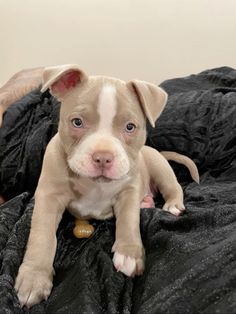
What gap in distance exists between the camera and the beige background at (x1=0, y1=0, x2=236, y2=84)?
3.22 metres

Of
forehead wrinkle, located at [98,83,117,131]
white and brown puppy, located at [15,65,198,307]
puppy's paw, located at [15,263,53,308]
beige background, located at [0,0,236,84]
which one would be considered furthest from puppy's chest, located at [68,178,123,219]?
beige background, located at [0,0,236,84]

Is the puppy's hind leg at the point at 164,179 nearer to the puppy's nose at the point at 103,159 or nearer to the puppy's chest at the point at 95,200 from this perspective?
the puppy's chest at the point at 95,200

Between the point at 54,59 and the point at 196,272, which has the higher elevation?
the point at 196,272

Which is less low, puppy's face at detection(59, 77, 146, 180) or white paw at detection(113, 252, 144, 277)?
puppy's face at detection(59, 77, 146, 180)

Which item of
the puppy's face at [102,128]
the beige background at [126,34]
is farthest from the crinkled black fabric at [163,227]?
the beige background at [126,34]

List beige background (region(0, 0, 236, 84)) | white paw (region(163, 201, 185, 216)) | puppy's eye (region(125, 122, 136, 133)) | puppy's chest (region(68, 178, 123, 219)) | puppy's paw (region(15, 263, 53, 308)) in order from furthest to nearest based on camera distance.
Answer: beige background (region(0, 0, 236, 84))
white paw (region(163, 201, 185, 216))
puppy's chest (region(68, 178, 123, 219))
puppy's eye (region(125, 122, 136, 133))
puppy's paw (region(15, 263, 53, 308))

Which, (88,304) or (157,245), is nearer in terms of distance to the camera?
(88,304)

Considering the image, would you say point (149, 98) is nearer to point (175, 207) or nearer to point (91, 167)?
point (91, 167)

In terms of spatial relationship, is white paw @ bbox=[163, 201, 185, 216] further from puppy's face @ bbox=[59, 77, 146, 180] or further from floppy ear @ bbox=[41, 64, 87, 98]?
floppy ear @ bbox=[41, 64, 87, 98]

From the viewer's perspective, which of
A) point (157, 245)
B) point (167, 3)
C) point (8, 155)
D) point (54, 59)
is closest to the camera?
point (157, 245)

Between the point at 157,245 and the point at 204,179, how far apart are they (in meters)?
0.83

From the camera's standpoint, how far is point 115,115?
148 centimetres

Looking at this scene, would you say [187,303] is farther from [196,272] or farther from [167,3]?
[167,3]

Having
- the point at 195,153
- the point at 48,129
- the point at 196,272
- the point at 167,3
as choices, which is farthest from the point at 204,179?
the point at 167,3
